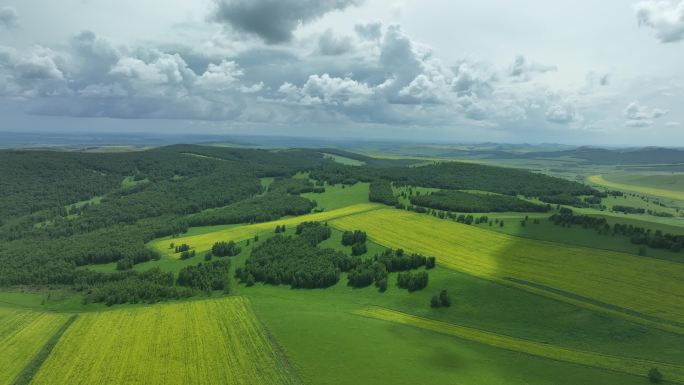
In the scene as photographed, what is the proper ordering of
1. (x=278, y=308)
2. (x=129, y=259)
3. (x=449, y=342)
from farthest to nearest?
1. (x=129, y=259)
2. (x=278, y=308)
3. (x=449, y=342)

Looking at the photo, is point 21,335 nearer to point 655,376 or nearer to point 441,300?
point 441,300

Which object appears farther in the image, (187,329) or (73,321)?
(73,321)

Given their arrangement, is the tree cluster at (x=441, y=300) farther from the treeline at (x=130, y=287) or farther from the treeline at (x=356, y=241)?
the treeline at (x=130, y=287)

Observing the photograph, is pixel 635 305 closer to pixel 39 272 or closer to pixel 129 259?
pixel 129 259

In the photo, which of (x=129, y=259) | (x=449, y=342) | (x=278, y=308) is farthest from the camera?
(x=129, y=259)

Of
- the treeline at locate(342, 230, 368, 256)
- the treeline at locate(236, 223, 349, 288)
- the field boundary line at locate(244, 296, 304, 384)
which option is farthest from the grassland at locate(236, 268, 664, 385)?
the treeline at locate(342, 230, 368, 256)

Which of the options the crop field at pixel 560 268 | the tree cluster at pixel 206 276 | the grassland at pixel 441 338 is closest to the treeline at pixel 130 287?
the tree cluster at pixel 206 276

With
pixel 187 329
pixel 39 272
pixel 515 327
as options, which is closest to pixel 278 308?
pixel 187 329
